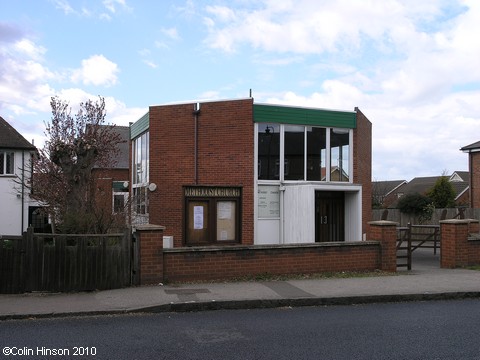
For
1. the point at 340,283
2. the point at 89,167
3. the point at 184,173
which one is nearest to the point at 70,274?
the point at 89,167

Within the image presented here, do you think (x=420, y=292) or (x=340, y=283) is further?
(x=340, y=283)

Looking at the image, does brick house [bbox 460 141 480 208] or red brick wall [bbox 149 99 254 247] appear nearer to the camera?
red brick wall [bbox 149 99 254 247]

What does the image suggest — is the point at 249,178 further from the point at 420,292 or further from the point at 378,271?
the point at 420,292

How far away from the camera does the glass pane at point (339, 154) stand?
17.1 meters

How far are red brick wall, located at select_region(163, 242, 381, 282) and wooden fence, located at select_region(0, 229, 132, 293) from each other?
129 cm

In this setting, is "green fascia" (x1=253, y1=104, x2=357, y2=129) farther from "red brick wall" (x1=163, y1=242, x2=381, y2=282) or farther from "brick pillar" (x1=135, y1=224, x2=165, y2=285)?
"brick pillar" (x1=135, y1=224, x2=165, y2=285)

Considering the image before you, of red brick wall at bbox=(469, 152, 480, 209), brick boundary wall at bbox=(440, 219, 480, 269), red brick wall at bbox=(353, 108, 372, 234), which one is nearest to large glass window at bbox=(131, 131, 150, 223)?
red brick wall at bbox=(353, 108, 372, 234)

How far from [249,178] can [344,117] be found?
163 inches

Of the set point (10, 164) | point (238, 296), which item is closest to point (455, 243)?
point (238, 296)

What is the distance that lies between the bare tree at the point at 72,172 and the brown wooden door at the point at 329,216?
24.0 ft

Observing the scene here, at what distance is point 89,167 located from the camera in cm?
1188

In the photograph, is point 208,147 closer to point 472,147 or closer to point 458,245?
point 458,245

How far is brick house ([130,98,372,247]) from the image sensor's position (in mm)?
15547

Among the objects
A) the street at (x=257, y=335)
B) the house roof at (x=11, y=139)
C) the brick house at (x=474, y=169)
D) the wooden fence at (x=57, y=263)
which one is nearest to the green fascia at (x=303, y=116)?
the wooden fence at (x=57, y=263)
